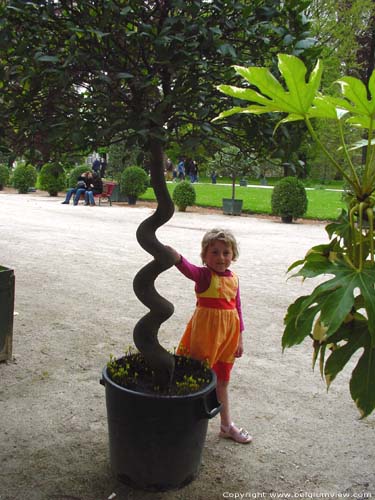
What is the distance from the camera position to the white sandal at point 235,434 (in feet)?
10.0

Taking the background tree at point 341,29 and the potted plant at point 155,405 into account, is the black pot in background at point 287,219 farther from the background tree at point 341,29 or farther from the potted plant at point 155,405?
the potted plant at point 155,405

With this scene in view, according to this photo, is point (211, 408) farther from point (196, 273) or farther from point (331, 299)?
point (331, 299)

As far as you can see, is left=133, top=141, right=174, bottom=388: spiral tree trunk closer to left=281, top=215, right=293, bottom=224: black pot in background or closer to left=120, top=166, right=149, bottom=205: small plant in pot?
left=281, top=215, right=293, bottom=224: black pot in background

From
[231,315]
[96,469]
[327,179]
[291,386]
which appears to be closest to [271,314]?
A: [291,386]

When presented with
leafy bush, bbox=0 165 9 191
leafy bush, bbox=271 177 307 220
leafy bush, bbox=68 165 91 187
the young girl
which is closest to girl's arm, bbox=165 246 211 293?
the young girl

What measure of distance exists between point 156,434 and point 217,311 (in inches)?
31.2

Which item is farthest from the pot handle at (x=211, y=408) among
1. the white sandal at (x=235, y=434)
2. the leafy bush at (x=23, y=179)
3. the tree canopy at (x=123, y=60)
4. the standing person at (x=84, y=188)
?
the leafy bush at (x=23, y=179)

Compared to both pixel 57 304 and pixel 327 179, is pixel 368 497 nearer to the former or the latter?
pixel 57 304

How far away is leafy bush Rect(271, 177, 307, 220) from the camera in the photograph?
51.1ft

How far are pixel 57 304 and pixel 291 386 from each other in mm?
2919

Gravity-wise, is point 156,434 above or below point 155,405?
below

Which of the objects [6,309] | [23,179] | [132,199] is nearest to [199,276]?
[6,309]

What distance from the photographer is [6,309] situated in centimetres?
388

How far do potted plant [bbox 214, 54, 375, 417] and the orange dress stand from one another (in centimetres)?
105
